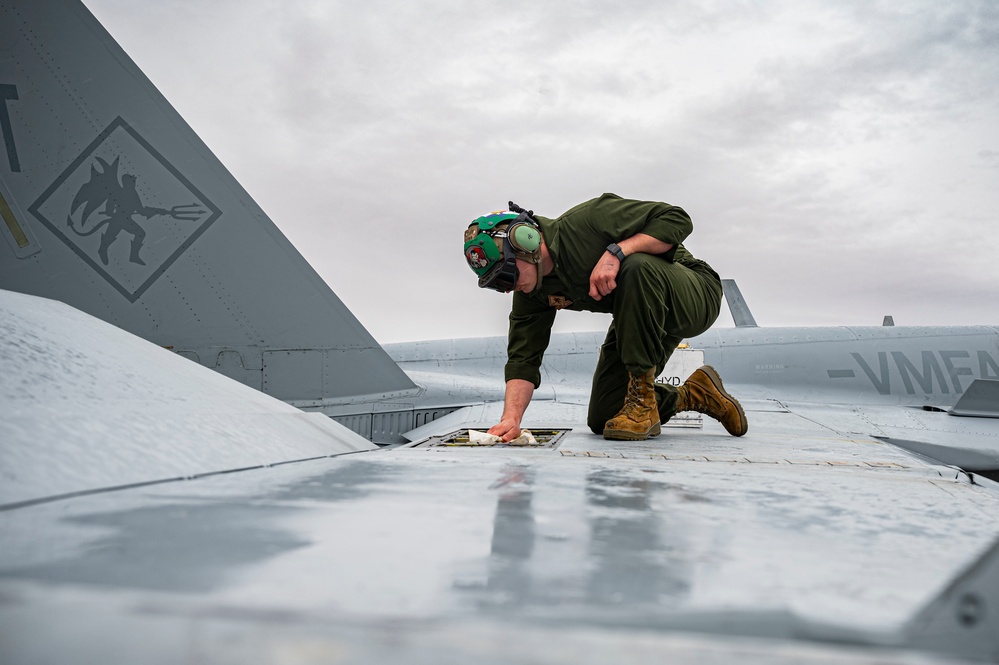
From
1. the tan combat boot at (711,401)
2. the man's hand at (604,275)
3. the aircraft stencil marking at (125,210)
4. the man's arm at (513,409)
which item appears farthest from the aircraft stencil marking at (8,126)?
the tan combat boot at (711,401)

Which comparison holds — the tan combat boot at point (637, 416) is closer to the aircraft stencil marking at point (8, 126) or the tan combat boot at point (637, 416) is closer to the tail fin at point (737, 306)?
the aircraft stencil marking at point (8, 126)

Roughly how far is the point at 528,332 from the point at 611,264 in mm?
528

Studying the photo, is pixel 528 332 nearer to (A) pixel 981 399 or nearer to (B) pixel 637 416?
(B) pixel 637 416

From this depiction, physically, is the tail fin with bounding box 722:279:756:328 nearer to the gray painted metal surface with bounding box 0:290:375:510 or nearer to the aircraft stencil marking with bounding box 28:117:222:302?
the aircraft stencil marking with bounding box 28:117:222:302

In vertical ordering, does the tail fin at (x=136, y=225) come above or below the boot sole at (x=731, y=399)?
above

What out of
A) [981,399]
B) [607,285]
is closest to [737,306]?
[981,399]

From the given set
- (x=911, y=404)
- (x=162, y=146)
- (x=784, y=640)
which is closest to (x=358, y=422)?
(x=162, y=146)

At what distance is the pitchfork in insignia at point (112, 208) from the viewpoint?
9.91 feet

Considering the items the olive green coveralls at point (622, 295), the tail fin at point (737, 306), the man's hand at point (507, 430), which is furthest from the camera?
the tail fin at point (737, 306)

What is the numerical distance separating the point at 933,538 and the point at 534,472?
2.10ft

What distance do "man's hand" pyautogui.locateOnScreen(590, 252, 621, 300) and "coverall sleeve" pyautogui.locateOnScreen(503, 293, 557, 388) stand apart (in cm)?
40

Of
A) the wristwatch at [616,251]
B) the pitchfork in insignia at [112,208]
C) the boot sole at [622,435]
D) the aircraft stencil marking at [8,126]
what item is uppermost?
the aircraft stencil marking at [8,126]

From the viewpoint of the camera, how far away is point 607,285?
7.89 ft

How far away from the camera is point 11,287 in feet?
9.52
